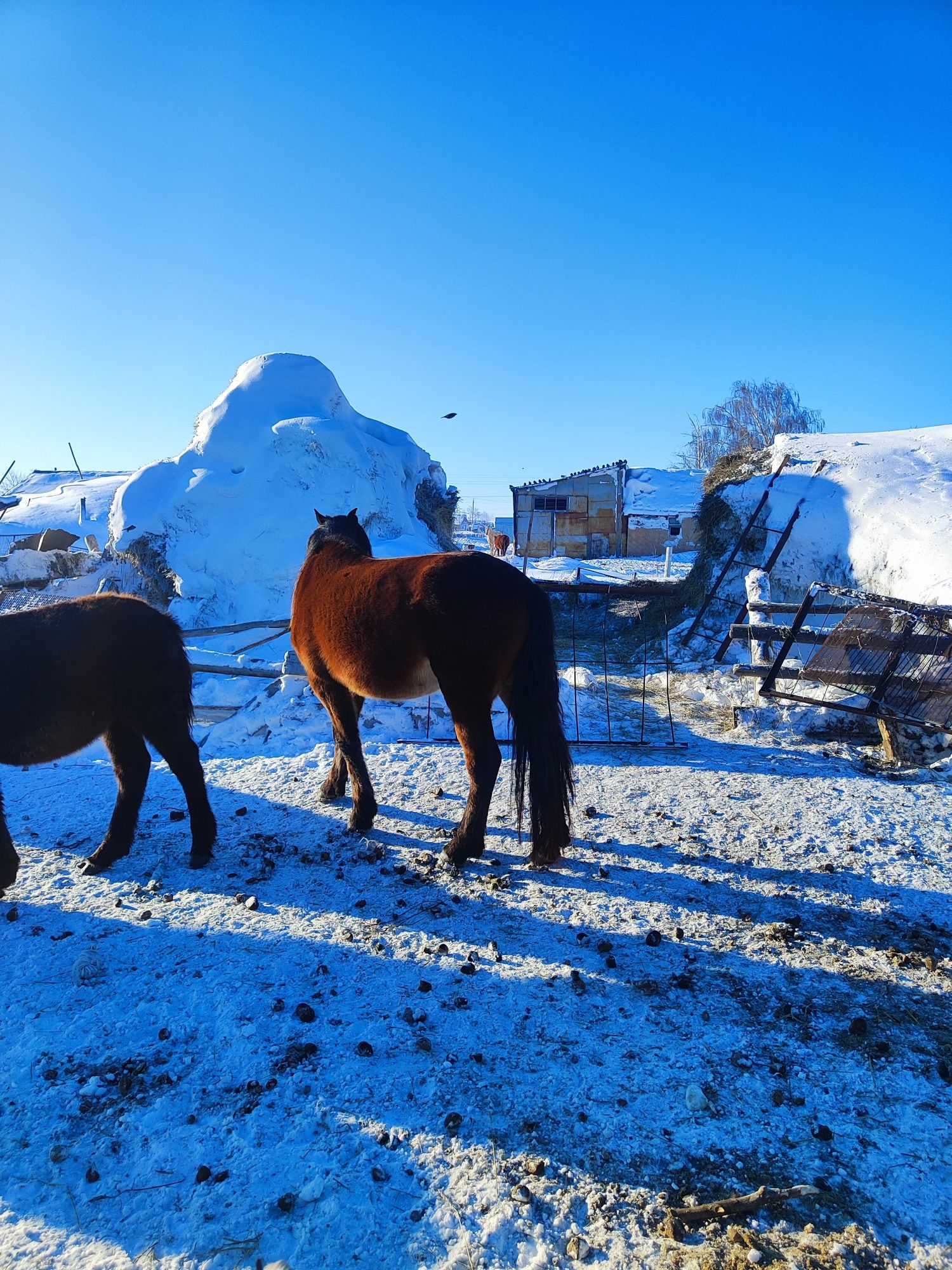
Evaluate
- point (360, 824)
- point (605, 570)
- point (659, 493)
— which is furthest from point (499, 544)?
point (360, 824)

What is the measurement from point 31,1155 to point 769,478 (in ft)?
45.8

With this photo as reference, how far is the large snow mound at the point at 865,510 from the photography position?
9.53 m

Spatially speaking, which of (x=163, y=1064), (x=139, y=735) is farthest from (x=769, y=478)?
(x=163, y=1064)

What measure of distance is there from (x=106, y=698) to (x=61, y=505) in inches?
1731

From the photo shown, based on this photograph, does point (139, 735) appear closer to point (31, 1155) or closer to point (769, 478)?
point (31, 1155)

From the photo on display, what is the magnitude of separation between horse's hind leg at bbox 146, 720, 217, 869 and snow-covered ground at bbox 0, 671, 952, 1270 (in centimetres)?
17

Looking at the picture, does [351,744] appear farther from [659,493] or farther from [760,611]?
[659,493]

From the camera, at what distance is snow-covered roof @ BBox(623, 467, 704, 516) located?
32562 millimetres

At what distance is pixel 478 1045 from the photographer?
2.54 metres

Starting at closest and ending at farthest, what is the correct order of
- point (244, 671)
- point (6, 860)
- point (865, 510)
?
point (6, 860) → point (244, 671) → point (865, 510)

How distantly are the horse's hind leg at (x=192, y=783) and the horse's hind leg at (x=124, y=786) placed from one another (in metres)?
0.16

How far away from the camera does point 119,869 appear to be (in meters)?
4.06

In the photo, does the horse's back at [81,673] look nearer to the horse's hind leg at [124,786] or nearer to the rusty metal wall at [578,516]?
the horse's hind leg at [124,786]

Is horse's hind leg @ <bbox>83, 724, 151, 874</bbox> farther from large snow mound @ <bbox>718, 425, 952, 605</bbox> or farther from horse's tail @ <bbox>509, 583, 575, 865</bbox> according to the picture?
large snow mound @ <bbox>718, 425, 952, 605</bbox>
